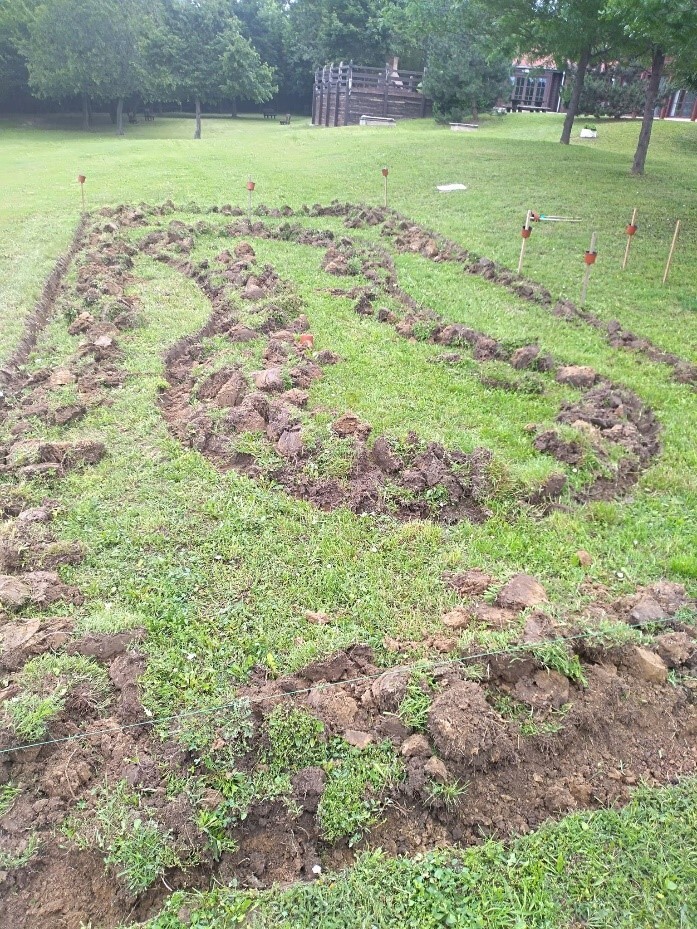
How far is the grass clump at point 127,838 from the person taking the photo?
2990 millimetres

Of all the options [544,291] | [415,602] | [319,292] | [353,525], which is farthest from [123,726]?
[544,291]

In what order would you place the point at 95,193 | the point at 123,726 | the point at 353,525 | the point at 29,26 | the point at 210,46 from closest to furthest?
the point at 123,726
the point at 353,525
the point at 95,193
the point at 29,26
the point at 210,46

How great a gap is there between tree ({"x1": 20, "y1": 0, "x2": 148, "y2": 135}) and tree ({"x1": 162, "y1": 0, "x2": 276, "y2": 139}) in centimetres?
353

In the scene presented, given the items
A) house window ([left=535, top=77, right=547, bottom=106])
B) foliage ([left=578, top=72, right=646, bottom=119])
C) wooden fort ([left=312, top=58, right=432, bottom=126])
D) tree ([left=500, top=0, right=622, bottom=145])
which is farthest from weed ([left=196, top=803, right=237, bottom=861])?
house window ([left=535, top=77, right=547, bottom=106])

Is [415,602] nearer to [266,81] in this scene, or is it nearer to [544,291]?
[544,291]

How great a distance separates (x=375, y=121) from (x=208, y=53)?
37.7 ft

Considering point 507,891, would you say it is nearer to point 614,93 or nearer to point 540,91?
point 614,93

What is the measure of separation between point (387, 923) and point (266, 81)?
47.9 m

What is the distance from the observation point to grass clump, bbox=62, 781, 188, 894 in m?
2.99

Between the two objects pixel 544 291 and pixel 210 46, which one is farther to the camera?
pixel 210 46

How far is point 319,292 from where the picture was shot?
10648mm

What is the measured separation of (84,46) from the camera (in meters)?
34.8

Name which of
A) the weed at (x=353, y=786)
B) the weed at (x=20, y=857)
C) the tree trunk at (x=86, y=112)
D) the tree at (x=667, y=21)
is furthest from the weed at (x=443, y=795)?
the tree trunk at (x=86, y=112)

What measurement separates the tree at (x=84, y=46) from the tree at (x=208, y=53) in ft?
11.6
